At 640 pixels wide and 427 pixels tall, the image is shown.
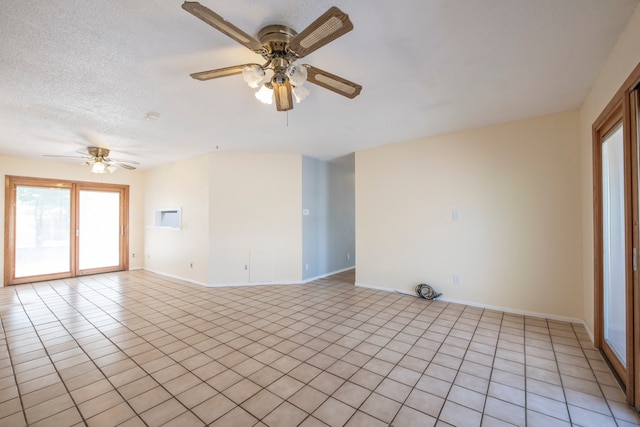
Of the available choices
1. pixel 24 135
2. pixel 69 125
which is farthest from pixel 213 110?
pixel 24 135

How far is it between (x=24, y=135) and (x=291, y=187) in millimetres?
4106

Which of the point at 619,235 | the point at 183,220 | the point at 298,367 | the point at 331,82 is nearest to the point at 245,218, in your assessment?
the point at 183,220

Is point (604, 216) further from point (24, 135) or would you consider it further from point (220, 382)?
point (24, 135)

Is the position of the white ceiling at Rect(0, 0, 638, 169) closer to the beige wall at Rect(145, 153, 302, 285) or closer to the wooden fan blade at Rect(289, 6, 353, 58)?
the wooden fan blade at Rect(289, 6, 353, 58)

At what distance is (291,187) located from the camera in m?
5.36

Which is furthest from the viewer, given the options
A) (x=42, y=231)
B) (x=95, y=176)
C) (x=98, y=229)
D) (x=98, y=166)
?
(x=98, y=229)

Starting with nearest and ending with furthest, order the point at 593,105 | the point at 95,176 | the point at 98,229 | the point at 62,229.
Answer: the point at 593,105 < the point at 62,229 < the point at 95,176 < the point at 98,229

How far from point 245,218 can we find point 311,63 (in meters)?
3.63

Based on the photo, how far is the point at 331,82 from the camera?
78.0 inches

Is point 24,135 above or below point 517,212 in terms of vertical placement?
above

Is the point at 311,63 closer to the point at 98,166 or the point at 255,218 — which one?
the point at 255,218

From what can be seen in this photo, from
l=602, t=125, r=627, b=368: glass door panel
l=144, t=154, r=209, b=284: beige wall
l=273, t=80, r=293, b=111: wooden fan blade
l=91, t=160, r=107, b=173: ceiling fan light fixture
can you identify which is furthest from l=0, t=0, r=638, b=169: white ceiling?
l=144, t=154, r=209, b=284: beige wall

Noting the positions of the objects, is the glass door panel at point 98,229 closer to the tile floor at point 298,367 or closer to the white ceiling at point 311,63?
the tile floor at point 298,367

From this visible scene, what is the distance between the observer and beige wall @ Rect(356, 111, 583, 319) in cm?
329
